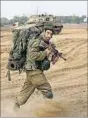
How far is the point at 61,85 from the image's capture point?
647 inches

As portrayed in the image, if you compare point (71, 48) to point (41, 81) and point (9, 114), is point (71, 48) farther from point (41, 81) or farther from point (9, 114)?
point (41, 81)

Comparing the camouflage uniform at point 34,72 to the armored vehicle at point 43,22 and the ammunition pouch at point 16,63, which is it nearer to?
the ammunition pouch at point 16,63

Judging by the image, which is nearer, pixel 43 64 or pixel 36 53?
pixel 36 53

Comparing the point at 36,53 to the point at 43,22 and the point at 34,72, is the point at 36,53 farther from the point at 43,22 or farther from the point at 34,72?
the point at 43,22

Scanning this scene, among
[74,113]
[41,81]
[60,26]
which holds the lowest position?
[74,113]

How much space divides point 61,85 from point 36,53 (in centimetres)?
680

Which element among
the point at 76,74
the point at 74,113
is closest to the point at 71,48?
the point at 76,74

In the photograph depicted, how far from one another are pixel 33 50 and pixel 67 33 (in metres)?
16.8

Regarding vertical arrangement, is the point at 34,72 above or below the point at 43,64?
below

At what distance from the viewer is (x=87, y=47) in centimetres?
2250

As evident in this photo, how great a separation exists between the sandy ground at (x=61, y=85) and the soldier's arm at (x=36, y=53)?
5.69 ft

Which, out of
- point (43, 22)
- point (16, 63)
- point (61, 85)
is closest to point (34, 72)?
point (16, 63)

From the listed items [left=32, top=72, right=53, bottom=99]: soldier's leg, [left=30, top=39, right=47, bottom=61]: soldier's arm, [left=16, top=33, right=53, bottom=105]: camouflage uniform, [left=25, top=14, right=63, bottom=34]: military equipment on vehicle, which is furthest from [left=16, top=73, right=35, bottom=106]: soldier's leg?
[left=25, top=14, right=63, bottom=34]: military equipment on vehicle

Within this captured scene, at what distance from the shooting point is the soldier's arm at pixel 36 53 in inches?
380
